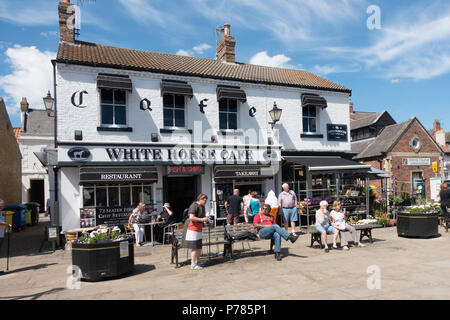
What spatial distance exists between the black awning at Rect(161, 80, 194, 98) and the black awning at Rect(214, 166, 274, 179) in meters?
3.27

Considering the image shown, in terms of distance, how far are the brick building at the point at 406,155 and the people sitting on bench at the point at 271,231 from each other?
745 inches

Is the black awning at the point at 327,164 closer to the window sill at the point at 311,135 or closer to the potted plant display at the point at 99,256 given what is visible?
the window sill at the point at 311,135

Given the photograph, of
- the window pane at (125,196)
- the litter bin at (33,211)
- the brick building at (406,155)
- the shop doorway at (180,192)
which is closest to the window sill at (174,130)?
the shop doorway at (180,192)

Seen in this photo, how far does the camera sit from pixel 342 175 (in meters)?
15.9

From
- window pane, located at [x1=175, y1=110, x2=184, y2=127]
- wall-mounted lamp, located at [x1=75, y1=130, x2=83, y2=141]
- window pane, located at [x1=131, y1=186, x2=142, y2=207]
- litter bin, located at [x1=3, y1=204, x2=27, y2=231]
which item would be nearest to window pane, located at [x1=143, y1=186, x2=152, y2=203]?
window pane, located at [x1=131, y1=186, x2=142, y2=207]

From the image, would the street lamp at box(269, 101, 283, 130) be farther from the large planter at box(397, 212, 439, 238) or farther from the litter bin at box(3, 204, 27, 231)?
the litter bin at box(3, 204, 27, 231)

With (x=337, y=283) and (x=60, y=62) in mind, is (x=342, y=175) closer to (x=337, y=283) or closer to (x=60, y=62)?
(x=337, y=283)

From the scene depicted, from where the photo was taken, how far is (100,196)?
12.1m

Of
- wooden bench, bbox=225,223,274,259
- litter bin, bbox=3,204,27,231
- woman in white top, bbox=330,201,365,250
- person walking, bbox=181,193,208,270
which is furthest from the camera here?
litter bin, bbox=3,204,27,231

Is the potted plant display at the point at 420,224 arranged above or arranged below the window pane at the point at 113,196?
below

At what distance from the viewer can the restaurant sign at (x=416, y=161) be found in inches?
1014

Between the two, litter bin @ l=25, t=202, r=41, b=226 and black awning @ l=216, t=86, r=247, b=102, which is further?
litter bin @ l=25, t=202, r=41, b=226

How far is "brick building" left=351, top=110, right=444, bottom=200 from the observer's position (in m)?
25.3

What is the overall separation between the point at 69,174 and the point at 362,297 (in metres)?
10.1
